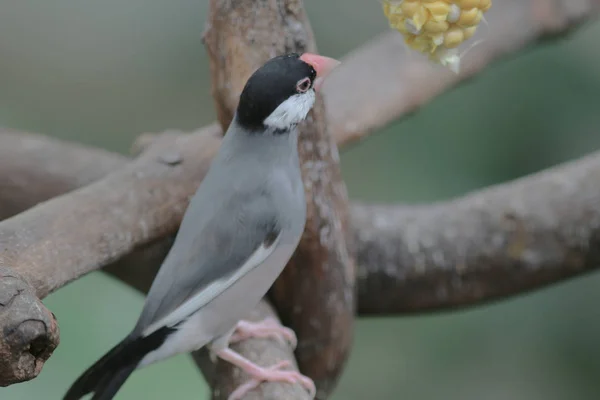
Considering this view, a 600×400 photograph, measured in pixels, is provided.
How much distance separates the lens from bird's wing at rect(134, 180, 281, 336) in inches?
34.9

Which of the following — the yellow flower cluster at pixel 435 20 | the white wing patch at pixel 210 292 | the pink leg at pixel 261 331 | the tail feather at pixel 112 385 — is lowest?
the pink leg at pixel 261 331

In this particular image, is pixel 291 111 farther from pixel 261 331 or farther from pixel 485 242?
pixel 485 242

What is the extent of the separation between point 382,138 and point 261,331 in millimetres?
1228

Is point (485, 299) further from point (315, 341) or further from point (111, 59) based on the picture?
point (111, 59)

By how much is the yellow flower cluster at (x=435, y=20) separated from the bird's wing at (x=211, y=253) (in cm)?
23

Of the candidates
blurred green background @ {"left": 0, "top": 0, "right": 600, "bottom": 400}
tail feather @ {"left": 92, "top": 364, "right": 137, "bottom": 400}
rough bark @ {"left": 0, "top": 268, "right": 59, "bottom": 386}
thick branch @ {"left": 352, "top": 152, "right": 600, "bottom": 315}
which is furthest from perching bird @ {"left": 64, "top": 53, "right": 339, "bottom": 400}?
blurred green background @ {"left": 0, "top": 0, "right": 600, "bottom": 400}

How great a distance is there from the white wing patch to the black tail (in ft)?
0.05

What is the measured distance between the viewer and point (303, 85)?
0.87 metres

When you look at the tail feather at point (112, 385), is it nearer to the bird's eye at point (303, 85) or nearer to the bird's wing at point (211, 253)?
the bird's wing at point (211, 253)

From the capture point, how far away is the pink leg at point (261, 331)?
103 cm

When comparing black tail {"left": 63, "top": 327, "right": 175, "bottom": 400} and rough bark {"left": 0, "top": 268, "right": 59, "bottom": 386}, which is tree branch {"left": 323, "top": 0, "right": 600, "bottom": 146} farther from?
rough bark {"left": 0, "top": 268, "right": 59, "bottom": 386}

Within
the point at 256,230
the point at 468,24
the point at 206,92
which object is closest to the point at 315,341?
the point at 256,230

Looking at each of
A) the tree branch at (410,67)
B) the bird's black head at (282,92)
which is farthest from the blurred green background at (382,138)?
the bird's black head at (282,92)

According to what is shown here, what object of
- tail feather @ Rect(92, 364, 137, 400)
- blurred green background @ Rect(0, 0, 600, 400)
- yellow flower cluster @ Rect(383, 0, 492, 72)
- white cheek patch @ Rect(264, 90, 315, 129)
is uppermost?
yellow flower cluster @ Rect(383, 0, 492, 72)
